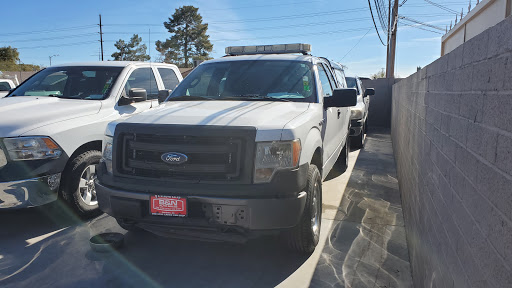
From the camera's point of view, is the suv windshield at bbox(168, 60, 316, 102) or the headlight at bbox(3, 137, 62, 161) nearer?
the headlight at bbox(3, 137, 62, 161)

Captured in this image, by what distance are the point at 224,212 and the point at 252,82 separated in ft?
6.45

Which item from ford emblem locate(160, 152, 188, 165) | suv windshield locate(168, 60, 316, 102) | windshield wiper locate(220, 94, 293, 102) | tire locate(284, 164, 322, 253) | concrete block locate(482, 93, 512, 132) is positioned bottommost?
tire locate(284, 164, 322, 253)

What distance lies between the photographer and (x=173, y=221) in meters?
3.05

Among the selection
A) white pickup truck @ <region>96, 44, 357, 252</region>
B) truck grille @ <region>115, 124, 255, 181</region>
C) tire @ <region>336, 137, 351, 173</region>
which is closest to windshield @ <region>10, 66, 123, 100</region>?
white pickup truck @ <region>96, 44, 357, 252</region>

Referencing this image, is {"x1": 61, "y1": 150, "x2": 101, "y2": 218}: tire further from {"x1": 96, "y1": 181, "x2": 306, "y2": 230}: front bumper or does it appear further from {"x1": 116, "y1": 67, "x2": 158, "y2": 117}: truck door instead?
{"x1": 96, "y1": 181, "x2": 306, "y2": 230}: front bumper

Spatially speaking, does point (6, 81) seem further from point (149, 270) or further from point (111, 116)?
point (149, 270)

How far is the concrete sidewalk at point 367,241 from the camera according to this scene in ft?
10.5

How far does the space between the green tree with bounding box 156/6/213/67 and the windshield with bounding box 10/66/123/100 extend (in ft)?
171

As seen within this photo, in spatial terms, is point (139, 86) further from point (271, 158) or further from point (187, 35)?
point (187, 35)

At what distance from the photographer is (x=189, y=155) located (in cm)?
308

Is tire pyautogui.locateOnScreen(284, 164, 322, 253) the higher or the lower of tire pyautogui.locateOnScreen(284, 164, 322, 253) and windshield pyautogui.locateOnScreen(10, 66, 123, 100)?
the lower

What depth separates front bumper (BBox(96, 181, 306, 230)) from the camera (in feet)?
9.54

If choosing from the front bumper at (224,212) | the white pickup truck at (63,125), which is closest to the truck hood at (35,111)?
the white pickup truck at (63,125)

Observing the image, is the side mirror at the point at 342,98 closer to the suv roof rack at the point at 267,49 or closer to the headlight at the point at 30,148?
the suv roof rack at the point at 267,49
